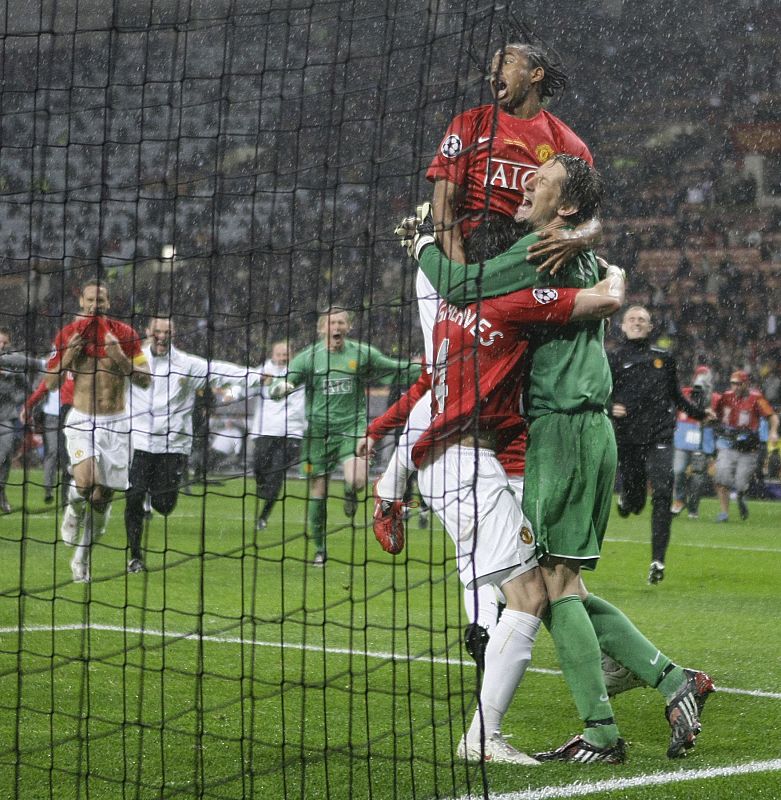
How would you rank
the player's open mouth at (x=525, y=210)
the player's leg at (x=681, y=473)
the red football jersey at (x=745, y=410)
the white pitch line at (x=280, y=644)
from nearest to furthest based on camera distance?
the player's open mouth at (x=525, y=210) → the white pitch line at (x=280, y=644) → the player's leg at (x=681, y=473) → the red football jersey at (x=745, y=410)

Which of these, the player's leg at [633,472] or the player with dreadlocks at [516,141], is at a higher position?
the player with dreadlocks at [516,141]

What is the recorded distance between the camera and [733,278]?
23219 mm

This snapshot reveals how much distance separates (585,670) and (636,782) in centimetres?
35

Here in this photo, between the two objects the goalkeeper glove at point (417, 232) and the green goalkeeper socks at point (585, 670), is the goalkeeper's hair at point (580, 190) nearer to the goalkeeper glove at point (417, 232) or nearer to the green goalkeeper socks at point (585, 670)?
the goalkeeper glove at point (417, 232)

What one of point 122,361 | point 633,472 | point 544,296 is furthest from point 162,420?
point 544,296

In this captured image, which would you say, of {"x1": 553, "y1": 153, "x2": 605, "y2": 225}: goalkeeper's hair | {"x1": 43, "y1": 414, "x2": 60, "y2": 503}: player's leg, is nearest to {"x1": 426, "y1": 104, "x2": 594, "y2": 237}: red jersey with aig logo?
{"x1": 553, "y1": 153, "x2": 605, "y2": 225}: goalkeeper's hair

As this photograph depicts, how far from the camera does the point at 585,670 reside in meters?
3.89

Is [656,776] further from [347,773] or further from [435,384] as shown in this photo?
[435,384]

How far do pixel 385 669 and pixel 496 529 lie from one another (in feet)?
6.44

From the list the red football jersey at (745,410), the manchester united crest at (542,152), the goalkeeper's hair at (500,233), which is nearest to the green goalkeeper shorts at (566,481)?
the goalkeeper's hair at (500,233)

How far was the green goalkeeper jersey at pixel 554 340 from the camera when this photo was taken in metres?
3.84

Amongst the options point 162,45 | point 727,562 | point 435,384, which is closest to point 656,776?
point 435,384

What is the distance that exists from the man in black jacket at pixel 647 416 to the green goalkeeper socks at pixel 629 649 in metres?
4.78

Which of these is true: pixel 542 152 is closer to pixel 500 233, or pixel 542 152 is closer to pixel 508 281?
pixel 500 233
